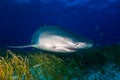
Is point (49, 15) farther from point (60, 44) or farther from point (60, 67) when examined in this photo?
point (60, 44)

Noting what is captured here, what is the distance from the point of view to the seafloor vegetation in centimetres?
464

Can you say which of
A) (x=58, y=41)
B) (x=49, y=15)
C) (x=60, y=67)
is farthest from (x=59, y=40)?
(x=49, y=15)

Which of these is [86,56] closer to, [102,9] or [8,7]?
[8,7]

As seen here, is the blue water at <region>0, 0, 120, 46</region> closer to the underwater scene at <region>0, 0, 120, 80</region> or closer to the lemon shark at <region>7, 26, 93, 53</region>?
the underwater scene at <region>0, 0, 120, 80</region>

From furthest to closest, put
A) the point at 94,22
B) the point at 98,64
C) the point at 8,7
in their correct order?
the point at 94,22, the point at 8,7, the point at 98,64

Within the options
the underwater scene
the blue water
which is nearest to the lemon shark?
the underwater scene

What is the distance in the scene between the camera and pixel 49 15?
4112 centimetres

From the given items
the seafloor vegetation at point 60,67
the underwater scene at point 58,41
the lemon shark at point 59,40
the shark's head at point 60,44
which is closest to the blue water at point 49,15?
the underwater scene at point 58,41

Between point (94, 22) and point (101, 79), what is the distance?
145 feet

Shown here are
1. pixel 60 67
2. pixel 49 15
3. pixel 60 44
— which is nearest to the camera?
pixel 60 44

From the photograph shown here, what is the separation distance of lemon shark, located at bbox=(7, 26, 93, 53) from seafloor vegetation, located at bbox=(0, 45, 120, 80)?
0.58m

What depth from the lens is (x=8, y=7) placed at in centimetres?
3319

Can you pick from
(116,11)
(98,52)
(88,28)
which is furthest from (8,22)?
(98,52)

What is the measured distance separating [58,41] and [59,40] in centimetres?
3
